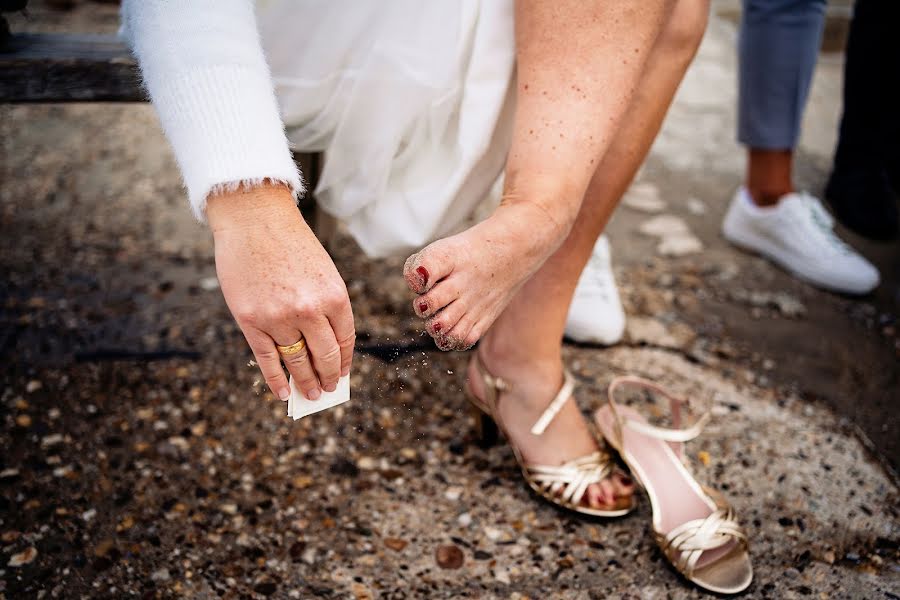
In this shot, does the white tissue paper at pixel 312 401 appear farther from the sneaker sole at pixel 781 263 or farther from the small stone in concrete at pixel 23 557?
the sneaker sole at pixel 781 263

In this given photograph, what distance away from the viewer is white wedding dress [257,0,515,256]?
1027 millimetres

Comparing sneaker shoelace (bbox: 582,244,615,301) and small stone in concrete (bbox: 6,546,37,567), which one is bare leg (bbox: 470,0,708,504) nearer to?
sneaker shoelace (bbox: 582,244,615,301)

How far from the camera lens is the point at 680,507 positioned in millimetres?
1096

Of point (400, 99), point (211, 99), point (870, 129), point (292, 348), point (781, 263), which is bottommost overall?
point (781, 263)

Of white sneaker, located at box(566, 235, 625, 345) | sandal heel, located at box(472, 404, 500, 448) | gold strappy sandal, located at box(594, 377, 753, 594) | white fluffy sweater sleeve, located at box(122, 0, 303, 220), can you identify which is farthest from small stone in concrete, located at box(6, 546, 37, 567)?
white sneaker, located at box(566, 235, 625, 345)

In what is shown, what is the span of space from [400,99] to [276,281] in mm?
452

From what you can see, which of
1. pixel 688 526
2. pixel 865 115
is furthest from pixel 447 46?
pixel 865 115

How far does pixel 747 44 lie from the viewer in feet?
5.78

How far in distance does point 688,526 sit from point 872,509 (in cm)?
38

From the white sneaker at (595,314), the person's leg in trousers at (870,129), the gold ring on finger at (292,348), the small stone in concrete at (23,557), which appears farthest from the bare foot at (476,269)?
the person's leg in trousers at (870,129)

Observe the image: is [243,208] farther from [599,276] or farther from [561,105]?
[599,276]

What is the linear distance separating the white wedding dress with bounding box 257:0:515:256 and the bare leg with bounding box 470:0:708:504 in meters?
0.17

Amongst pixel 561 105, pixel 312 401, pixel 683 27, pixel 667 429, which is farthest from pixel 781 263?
pixel 312 401

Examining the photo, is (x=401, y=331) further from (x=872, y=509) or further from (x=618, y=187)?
(x=872, y=509)
